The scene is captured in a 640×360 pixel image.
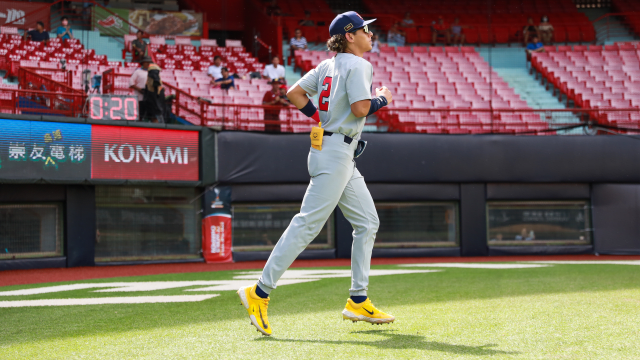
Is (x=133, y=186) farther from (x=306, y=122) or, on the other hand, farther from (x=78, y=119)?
(x=306, y=122)

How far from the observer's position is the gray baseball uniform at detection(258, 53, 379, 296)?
3.60m

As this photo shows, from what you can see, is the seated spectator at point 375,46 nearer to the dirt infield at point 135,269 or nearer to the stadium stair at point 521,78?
the stadium stair at point 521,78

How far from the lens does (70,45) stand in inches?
635

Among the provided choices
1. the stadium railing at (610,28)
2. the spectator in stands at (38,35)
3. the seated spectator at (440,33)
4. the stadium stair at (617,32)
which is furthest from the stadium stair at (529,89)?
the spectator in stands at (38,35)

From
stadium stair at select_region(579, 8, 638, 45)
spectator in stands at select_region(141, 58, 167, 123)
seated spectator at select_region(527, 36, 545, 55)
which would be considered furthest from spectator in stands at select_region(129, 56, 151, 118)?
stadium stair at select_region(579, 8, 638, 45)

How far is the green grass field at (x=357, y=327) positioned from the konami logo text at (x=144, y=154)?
5.50 meters

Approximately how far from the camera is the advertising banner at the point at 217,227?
12188 mm

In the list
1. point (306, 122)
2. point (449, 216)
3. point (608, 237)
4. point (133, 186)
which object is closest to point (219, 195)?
point (133, 186)

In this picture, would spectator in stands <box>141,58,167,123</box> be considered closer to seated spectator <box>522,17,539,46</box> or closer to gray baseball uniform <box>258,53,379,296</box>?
gray baseball uniform <box>258,53,379,296</box>

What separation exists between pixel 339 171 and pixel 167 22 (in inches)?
753

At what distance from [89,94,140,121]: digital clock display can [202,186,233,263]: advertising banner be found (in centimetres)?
224

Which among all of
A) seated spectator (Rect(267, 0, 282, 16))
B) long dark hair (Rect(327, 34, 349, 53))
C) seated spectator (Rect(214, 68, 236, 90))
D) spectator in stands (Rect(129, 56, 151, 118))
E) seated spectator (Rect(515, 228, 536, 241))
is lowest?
seated spectator (Rect(515, 228, 536, 241))

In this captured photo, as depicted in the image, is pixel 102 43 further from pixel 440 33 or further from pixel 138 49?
pixel 440 33

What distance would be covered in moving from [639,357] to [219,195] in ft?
33.9
